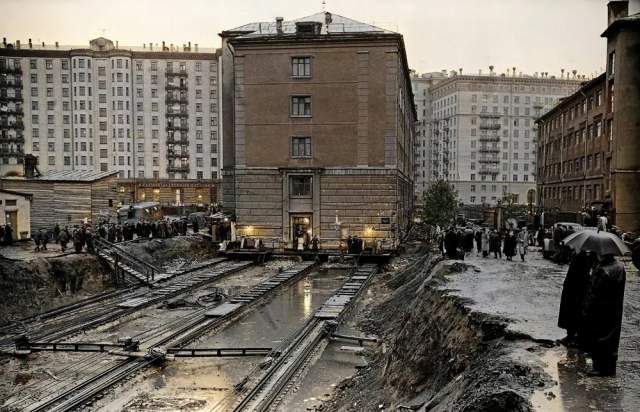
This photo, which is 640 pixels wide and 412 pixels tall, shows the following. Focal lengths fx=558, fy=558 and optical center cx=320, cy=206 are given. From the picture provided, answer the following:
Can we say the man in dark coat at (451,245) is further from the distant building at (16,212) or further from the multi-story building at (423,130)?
the multi-story building at (423,130)

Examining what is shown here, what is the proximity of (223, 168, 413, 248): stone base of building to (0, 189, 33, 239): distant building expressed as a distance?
14.5 m

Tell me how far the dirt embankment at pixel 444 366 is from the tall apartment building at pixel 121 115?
247 feet

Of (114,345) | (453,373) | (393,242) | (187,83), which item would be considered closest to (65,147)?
(187,83)

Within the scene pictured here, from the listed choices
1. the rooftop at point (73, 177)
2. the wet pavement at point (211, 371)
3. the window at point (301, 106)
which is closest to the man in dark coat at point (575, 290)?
the wet pavement at point (211, 371)

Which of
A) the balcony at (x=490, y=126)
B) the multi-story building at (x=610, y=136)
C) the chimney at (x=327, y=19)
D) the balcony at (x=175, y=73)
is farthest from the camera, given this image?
the balcony at (x=490, y=126)

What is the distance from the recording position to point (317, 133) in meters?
42.5

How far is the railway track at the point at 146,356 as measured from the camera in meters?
13.4

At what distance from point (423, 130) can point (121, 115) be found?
6748 cm

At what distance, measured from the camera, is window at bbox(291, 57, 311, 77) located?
42844mm

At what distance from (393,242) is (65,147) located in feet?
222

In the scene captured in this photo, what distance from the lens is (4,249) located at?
31969mm

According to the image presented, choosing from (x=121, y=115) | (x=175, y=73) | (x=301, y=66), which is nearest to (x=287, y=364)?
(x=301, y=66)

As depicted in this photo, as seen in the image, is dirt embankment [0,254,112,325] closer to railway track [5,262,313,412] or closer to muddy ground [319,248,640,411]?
railway track [5,262,313,412]

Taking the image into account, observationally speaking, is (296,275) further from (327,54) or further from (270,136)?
(327,54)
